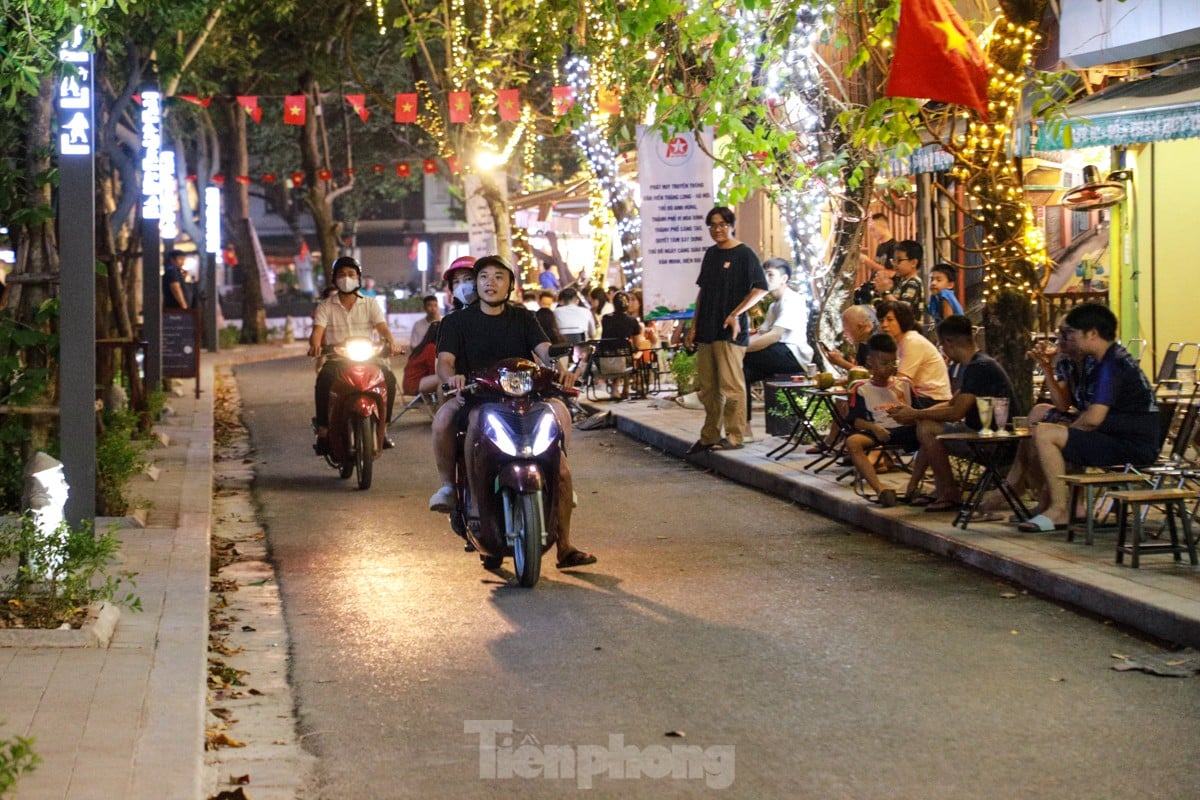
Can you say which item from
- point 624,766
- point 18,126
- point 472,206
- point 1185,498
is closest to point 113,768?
point 624,766

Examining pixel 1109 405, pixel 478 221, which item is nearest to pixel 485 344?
pixel 1109 405

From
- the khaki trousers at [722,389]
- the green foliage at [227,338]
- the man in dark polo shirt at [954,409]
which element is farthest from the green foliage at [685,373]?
the green foliage at [227,338]

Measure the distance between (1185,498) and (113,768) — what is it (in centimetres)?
586

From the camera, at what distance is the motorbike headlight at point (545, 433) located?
29.4 ft

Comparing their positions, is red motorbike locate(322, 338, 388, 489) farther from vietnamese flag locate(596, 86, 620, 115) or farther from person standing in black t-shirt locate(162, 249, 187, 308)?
vietnamese flag locate(596, 86, 620, 115)

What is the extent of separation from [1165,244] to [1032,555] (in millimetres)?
9353

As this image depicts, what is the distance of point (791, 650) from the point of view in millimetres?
7492

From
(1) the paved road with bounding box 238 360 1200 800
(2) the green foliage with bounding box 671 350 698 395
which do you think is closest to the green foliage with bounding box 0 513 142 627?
(1) the paved road with bounding box 238 360 1200 800

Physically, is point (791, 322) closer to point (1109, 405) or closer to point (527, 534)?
point (1109, 405)

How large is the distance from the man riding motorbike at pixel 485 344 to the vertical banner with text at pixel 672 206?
29.9 feet

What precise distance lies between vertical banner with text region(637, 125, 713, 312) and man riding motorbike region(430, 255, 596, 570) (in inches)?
359

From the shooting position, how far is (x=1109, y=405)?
9430mm

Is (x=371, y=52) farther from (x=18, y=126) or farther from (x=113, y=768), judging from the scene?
(x=113, y=768)

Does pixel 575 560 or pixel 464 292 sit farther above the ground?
pixel 464 292
